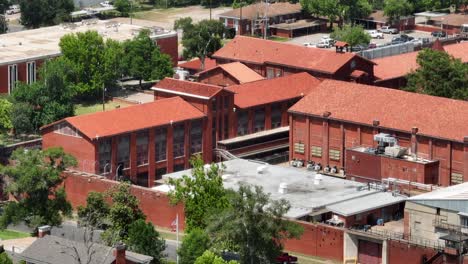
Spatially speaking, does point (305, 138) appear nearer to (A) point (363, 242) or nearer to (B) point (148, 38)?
(A) point (363, 242)

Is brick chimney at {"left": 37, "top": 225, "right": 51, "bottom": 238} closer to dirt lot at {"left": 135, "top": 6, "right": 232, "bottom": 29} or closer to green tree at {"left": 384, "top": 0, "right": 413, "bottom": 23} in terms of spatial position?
dirt lot at {"left": 135, "top": 6, "right": 232, "bottom": 29}

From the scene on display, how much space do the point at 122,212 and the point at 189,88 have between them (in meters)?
24.6

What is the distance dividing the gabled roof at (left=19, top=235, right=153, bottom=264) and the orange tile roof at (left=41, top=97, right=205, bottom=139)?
22506 mm

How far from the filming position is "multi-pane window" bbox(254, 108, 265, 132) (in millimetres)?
117312

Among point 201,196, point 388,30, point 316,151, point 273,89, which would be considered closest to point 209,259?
point 201,196

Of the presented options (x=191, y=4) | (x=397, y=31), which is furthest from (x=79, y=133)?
(x=191, y=4)

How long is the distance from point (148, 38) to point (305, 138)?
101ft

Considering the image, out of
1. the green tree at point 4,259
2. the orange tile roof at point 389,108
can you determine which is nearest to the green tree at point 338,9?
the orange tile roof at point 389,108

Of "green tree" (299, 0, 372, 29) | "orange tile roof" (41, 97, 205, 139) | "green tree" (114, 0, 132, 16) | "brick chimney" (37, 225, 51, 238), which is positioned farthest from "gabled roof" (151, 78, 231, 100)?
"green tree" (114, 0, 132, 16)

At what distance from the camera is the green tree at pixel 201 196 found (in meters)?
91.2

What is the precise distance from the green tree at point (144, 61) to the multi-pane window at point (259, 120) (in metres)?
21.9

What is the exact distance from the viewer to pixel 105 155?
106875mm

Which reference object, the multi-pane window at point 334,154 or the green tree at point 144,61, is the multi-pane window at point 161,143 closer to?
the multi-pane window at point 334,154

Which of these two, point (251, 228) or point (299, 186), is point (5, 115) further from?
point (251, 228)
